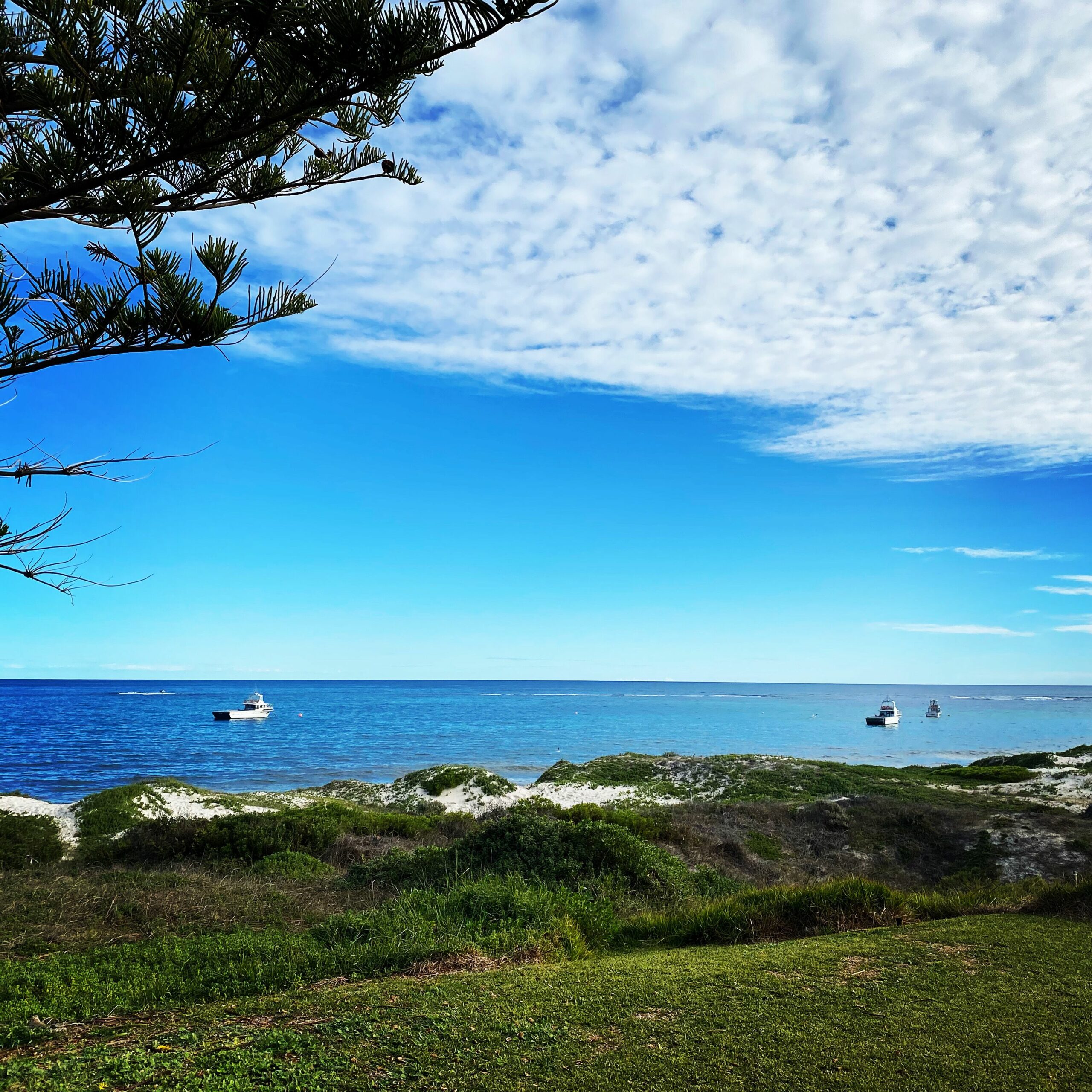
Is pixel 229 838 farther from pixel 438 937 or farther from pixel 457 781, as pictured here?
pixel 457 781

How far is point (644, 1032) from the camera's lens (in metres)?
3.85

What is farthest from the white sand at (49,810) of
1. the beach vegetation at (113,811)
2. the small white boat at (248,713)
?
the small white boat at (248,713)

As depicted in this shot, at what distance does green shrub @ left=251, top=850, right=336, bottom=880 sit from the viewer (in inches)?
423

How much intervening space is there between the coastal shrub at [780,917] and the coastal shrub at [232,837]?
26.4ft

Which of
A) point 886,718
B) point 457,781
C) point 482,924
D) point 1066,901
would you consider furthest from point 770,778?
point 886,718

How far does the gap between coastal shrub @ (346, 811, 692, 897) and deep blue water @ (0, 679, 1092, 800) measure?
92.6 feet

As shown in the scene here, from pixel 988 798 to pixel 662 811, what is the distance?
A: 11.3 metres

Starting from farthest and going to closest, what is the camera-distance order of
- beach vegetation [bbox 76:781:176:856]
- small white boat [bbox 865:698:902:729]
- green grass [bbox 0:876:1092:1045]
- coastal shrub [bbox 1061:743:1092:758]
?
small white boat [bbox 865:698:902:729]
coastal shrub [bbox 1061:743:1092:758]
beach vegetation [bbox 76:781:176:856]
green grass [bbox 0:876:1092:1045]

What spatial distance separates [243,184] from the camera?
5203mm

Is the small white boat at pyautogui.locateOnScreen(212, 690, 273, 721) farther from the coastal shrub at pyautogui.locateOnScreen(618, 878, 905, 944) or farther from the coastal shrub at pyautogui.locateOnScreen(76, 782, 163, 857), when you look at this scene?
the coastal shrub at pyautogui.locateOnScreen(618, 878, 905, 944)

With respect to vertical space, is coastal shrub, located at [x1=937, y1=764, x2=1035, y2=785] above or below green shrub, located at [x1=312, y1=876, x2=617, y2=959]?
below

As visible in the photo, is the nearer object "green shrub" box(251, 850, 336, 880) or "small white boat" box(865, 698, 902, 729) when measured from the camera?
"green shrub" box(251, 850, 336, 880)

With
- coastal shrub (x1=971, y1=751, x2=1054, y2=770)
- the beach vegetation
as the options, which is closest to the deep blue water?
coastal shrub (x1=971, y1=751, x2=1054, y2=770)

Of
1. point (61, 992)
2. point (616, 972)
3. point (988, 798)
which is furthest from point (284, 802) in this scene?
point (988, 798)
